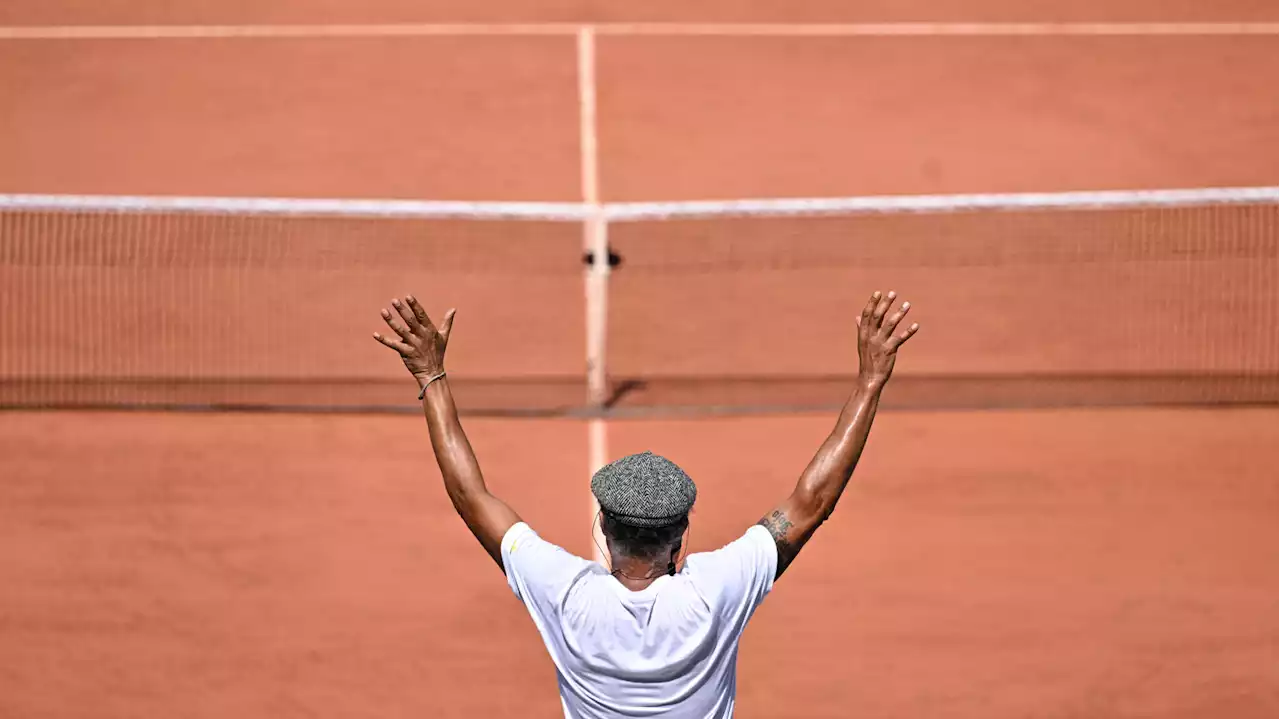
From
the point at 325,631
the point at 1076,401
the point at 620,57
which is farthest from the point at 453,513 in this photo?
the point at 620,57

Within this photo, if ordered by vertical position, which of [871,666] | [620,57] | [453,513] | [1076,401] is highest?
[620,57]

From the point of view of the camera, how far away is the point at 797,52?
16859 millimetres

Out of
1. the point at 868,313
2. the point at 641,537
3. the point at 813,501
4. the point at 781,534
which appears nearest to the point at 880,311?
the point at 868,313

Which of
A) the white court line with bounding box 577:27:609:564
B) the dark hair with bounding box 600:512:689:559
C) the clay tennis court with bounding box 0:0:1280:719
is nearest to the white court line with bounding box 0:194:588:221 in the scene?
the white court line with bounding box 577:27:609:564

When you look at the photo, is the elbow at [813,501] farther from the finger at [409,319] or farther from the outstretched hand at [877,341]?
the finger at [409,319]

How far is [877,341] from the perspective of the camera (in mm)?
3730

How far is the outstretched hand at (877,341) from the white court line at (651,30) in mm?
14136

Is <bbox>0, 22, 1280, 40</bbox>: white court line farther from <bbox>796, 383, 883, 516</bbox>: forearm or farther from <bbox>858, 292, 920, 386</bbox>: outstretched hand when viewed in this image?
<bbox>796, 383, 883, 516</bbox>: forearm

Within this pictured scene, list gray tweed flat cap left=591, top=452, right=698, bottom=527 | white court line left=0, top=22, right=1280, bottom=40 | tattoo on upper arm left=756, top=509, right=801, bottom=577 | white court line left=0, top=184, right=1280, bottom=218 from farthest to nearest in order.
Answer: white court line left=0, top=22, right=1280, bottom=40 < white court line left=0, top=184, right=1280, bottom=218 < tattoo on upper arm left=756, top=509, right=801, bottom=577 < gray tweed flat cap left=591, top=452, right=698, bottom=527

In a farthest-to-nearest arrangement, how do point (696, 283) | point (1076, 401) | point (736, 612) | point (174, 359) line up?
1. point (696, 283)
2. point (174, 359)
3. point (1076, 401)
4. point (736, 612)

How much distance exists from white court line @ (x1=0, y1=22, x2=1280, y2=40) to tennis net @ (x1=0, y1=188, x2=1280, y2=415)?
17.2 ft

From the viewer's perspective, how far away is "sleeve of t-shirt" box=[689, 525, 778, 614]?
10.9ft

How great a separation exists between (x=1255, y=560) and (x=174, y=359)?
861cm

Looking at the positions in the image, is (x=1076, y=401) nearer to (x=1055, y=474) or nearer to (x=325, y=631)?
(x=1055, y=474)
